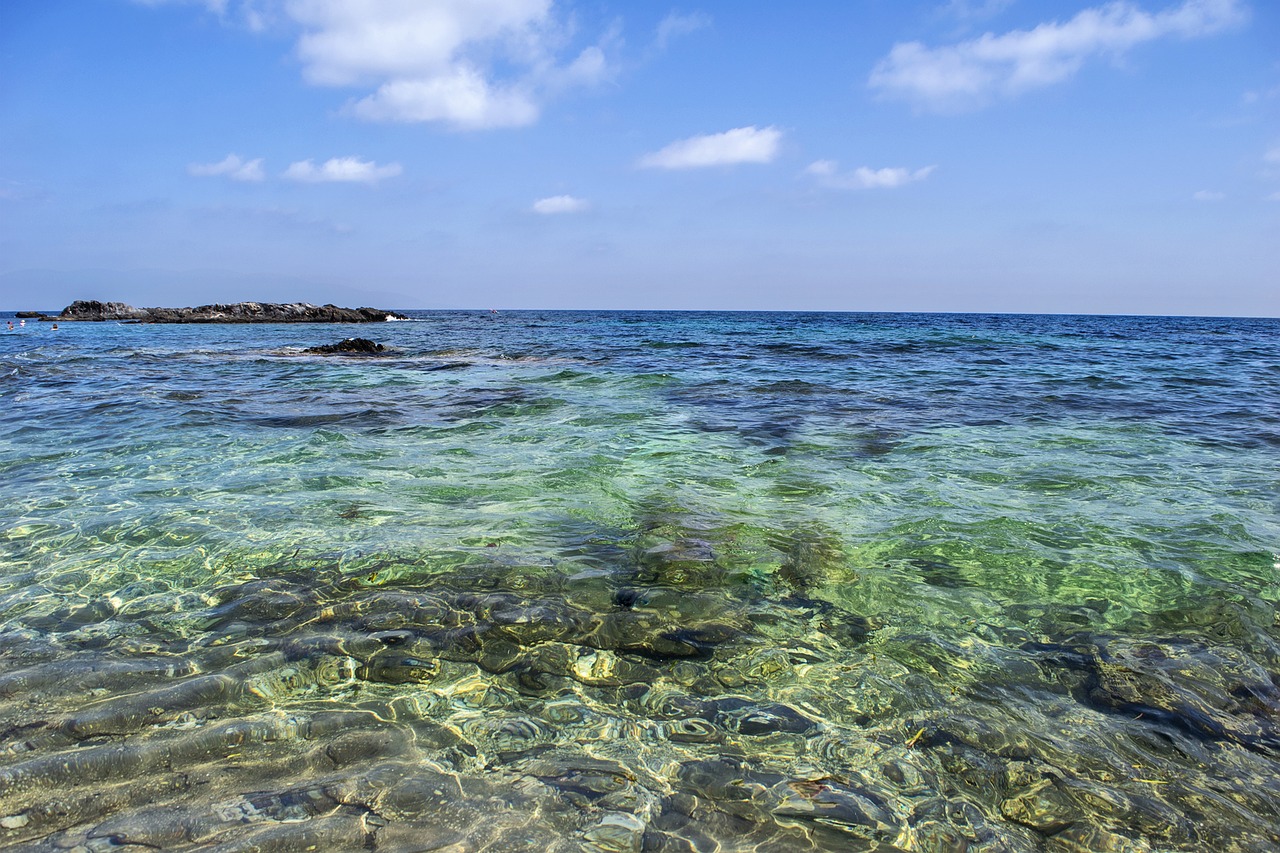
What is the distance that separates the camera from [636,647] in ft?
12.1

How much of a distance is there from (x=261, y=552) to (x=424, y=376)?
1388cm

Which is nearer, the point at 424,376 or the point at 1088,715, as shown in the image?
the point at 1088,715

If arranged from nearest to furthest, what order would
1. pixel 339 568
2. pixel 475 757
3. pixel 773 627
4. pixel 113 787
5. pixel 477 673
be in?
1. pixel 113 787
2. pixel 475 757
3. pixel 477 673
4. pixel 773 627
5. pixel 339 568

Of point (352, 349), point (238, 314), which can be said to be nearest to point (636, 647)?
point (352, 349)

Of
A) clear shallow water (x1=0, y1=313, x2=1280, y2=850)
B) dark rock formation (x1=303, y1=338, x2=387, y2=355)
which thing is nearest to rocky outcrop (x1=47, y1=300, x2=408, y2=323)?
dark rock formation (x1=303, y1=338, x2=387, y2=355)

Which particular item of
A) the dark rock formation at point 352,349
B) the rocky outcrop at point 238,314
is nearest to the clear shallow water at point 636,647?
the dark rock formation at point 352,349

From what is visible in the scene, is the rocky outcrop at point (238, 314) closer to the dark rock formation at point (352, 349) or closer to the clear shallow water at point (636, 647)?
the dark rock formation at point (352, 349)

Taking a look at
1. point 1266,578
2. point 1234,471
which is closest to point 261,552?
point 1266,578

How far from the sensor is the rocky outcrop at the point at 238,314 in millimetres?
58688

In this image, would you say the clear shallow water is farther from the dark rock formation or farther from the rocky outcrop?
the rocky outcrop

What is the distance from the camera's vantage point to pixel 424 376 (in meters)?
18.3

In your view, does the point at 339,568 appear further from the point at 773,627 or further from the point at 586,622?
the point at 773,627

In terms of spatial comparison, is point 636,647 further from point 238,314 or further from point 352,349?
point 238,314

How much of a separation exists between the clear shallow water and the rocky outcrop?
57.1 metres
